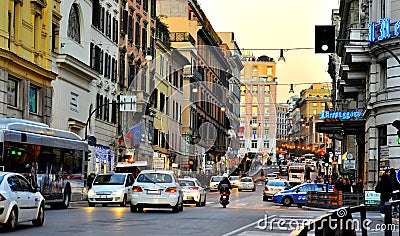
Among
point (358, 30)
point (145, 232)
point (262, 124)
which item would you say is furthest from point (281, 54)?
point (262, 124)

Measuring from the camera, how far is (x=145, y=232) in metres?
20.7

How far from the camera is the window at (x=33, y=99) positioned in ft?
147

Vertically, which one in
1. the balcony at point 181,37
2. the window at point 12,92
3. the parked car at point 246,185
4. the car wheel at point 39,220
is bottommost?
the parked car at point 246,185

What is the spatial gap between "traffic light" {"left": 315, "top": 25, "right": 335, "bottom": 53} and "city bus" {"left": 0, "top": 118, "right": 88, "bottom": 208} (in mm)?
10709

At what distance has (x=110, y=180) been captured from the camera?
38094mm

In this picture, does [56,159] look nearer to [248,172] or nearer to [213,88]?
[213,88]

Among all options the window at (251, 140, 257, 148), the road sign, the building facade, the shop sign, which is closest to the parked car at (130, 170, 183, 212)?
the shop sign

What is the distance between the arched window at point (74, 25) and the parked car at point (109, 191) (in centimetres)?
1640

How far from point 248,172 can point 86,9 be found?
8269cm

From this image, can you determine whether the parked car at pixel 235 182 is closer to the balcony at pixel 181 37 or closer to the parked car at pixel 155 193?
the balcony at pixel 181 37

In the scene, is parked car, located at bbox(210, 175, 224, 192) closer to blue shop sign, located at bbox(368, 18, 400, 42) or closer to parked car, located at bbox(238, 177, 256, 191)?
parked car, located at bbox(238, 177, 256, 191)

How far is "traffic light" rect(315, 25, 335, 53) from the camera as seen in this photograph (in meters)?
27.2

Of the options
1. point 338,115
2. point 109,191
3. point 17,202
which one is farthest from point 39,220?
point 338,115

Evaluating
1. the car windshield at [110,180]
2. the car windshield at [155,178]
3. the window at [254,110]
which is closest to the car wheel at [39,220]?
the car windshield at [155,178]
